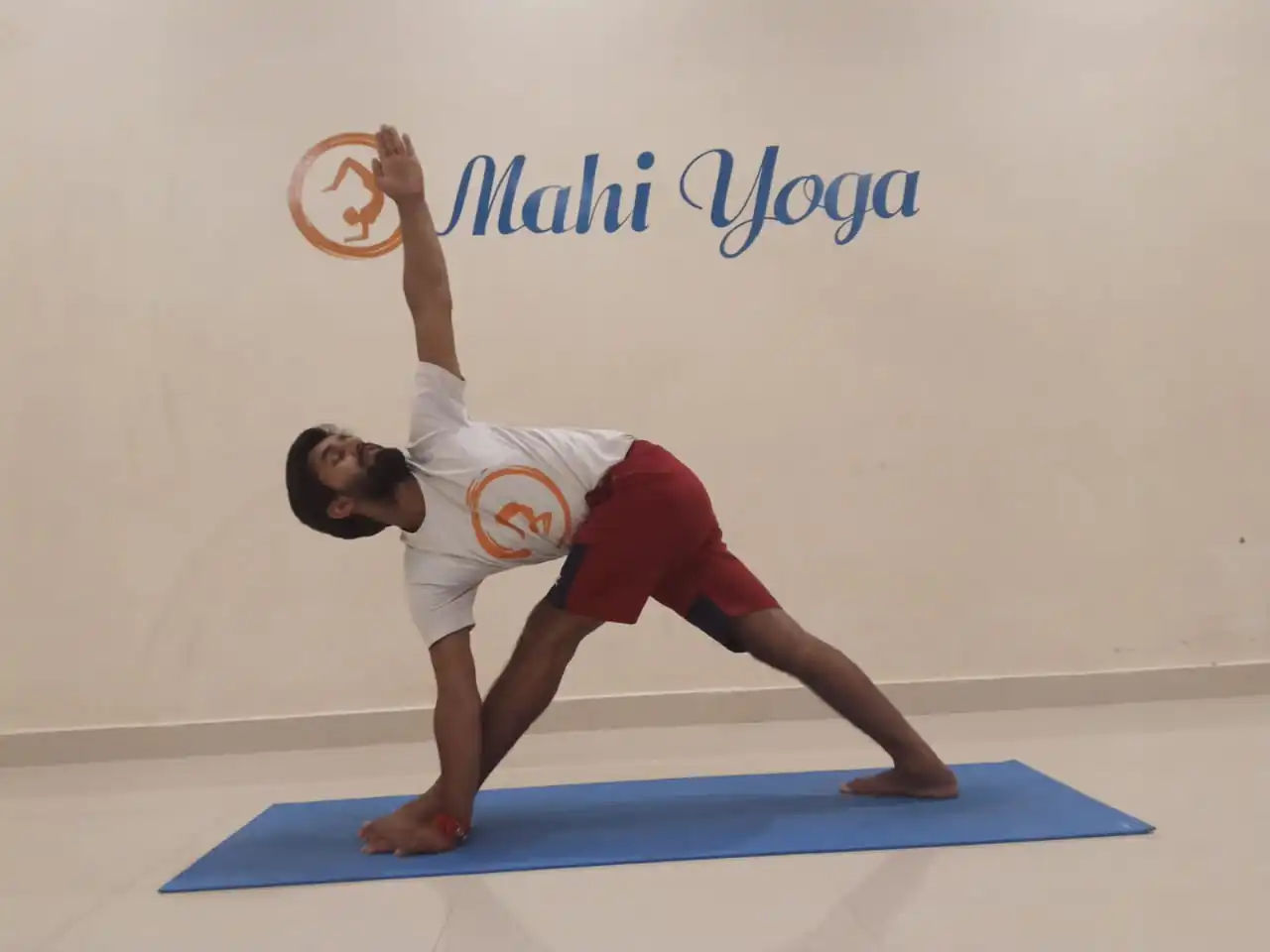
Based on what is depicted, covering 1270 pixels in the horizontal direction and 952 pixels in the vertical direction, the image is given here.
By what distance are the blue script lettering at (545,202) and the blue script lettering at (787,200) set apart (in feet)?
0.50

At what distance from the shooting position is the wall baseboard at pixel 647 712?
2.79m

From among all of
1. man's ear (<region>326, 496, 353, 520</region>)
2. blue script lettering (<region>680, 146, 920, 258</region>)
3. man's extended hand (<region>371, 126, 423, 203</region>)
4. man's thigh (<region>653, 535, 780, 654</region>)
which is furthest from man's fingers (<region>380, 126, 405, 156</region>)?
blue script lettering (<region>680, 146, 920, 258</region>)

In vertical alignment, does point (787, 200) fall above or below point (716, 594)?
above

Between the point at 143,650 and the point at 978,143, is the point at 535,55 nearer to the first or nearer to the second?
the point at 978,143

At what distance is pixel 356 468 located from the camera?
173cm

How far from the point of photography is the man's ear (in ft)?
5.74

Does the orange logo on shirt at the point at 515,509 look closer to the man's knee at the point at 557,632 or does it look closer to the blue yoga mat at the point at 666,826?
the man's knee at the point at 557,632

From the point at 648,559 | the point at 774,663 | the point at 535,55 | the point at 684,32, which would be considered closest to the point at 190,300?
the point at 535,55

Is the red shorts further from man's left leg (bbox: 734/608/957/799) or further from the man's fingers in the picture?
the man's fingers

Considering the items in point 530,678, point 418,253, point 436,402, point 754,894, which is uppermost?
point 418,253

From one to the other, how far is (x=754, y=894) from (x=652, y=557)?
0.59 m

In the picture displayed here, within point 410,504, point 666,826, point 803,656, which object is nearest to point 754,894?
point 666,826

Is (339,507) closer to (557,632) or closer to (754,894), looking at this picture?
(557,632)

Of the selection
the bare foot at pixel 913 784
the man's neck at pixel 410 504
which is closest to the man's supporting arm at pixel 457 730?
the man's neck at pixel 410 504
